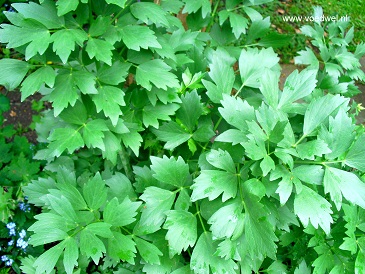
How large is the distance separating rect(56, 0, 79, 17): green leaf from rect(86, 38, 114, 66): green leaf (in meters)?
0.15

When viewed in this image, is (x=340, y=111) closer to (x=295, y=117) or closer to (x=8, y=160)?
(x=295, y=117)

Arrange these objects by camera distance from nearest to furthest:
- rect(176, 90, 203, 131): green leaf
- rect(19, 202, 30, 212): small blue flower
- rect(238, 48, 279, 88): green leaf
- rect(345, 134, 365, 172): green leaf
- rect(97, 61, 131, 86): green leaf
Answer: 1. rect(345, 134, 365, 172): green leaf
2. rect(97, 61, 131, 86): green leaf
3. rect(176, 90, 203, 131): green leaf
4. rect(238, 48, 279, 88): green leaf
5. rect(19, 202, 30, 212): small blue flower

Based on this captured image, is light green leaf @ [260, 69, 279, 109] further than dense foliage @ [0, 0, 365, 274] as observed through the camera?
Yes

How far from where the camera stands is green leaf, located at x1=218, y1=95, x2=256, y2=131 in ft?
Result: 5.17

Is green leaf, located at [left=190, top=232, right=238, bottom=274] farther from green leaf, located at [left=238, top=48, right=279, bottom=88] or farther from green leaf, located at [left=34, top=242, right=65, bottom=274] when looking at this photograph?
green leaf, located at [left=238, top=48, right=279, bottom=88]

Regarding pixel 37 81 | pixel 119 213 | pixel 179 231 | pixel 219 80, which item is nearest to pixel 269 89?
pixel 219 80

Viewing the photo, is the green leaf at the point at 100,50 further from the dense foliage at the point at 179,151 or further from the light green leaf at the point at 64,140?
the light green leaf at the point at 64,140

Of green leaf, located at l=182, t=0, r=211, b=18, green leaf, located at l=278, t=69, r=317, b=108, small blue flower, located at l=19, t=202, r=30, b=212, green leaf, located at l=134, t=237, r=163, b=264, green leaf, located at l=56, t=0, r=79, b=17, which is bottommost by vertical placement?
small blue flower, located at l=19, t=202, r=30, b=212

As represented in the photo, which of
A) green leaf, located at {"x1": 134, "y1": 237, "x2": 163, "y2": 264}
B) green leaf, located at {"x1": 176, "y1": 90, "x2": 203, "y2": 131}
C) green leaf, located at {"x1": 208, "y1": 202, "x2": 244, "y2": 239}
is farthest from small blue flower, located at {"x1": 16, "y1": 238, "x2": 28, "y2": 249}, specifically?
green leaf, located at {"x1": 208, "y1": 202, "x2": 244, "y2": 239}

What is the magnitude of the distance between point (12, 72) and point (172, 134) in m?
0.74

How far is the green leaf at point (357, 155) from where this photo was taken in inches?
Result: 59.2

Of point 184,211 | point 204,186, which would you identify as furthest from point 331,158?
point 184,211

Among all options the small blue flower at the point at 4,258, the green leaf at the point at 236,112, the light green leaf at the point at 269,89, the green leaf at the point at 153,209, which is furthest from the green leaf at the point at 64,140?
the small blue flower at the point at 4,258

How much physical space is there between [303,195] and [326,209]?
0.10 metres
